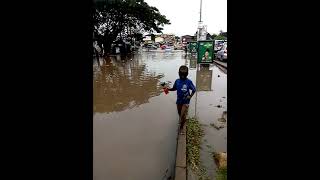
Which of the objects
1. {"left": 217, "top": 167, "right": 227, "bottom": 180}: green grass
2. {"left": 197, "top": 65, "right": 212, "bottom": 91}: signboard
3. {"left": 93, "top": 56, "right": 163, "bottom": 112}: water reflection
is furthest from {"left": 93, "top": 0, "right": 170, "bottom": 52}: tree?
{"left": 217, "top": 167, "right": 227, "bottom": 180}: green grass

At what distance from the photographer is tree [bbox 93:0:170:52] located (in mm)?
33562

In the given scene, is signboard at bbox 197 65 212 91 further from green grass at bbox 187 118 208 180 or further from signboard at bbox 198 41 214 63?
green grass at bbox 187 118 208 180

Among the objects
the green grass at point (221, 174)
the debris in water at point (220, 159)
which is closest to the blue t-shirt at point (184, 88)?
the debris in water at point (220, 159)

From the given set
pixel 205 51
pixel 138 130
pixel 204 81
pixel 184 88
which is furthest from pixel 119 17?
pixel 184 88

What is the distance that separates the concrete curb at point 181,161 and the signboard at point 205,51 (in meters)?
9.82

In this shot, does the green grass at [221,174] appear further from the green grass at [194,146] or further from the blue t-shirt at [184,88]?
the blue t-shirt at [184,88]

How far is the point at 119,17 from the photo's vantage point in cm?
3528

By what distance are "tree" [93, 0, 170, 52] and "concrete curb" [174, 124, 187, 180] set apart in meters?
27.7

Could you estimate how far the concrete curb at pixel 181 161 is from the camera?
4203 mm
